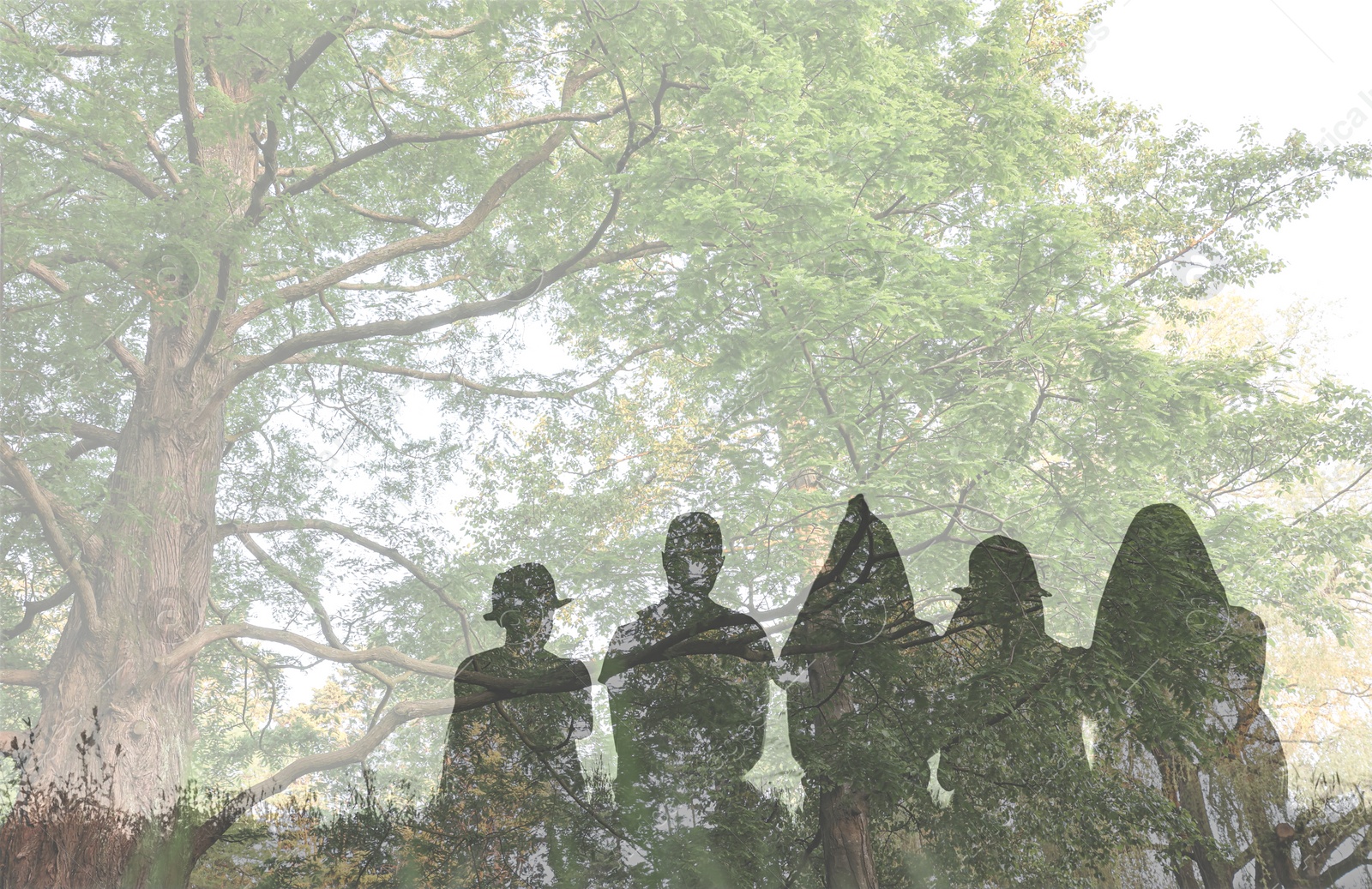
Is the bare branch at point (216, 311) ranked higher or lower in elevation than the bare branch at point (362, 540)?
higher

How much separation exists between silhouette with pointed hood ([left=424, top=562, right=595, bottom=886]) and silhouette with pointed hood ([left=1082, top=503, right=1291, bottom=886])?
2.87m

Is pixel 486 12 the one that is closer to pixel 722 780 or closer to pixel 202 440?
pixel 202 440

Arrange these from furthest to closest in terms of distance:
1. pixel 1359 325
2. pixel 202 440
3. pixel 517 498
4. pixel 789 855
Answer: pixel 1359 325 → pixel 517 498 → pixel 202 440 → pixel 789 855

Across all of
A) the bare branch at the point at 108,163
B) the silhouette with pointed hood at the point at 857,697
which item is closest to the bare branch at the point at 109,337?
the bare branch at the point at 108,163

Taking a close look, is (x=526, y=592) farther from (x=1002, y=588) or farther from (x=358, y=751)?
(x=358, y=751)

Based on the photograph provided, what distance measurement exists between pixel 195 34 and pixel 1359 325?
13.5 meters

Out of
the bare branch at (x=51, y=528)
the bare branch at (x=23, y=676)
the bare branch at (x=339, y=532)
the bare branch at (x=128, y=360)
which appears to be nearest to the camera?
the bare branch at (x=51, y=528)

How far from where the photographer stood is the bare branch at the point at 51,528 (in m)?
6.65

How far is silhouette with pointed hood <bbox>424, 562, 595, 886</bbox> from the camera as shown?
4926 millimetres

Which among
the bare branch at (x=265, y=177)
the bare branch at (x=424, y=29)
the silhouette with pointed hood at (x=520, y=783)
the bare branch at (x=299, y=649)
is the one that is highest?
the bare branch at (x=424, y=29)

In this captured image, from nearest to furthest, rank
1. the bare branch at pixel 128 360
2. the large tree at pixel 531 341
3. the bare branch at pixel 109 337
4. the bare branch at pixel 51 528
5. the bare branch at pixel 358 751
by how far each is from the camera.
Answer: the bare branch at pixel 51 528 → the large tree at pixel 531 341 → the bare branch at pixel 358 751 → the bare branch at pixel 109 337 → the bare branch at pixel 128 360

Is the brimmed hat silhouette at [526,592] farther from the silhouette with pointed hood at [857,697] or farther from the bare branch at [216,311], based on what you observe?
the bare branch at [216,311]

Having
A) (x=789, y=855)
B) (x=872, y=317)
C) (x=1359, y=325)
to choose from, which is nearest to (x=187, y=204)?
(x=872, y=317)

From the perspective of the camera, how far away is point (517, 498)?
938cm
